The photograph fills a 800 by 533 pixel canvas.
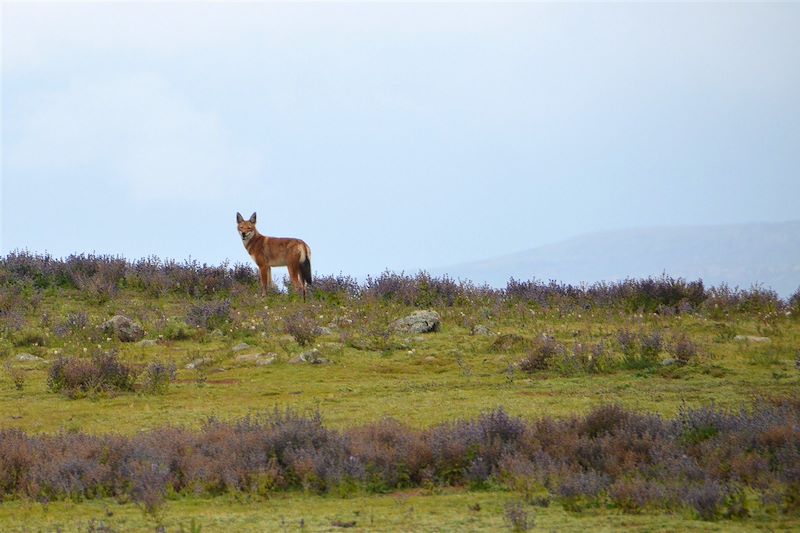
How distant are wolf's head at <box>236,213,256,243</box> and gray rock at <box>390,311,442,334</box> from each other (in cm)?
760

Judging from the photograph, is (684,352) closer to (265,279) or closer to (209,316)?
(209,316)

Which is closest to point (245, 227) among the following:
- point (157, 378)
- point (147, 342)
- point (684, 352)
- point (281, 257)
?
point (281, 257)

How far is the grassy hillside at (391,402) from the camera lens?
8711 mm

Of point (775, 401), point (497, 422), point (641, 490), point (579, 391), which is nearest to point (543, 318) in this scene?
point (579, 391)

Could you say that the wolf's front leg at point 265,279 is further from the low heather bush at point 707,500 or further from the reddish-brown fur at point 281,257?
the low heather bush at point 707,500

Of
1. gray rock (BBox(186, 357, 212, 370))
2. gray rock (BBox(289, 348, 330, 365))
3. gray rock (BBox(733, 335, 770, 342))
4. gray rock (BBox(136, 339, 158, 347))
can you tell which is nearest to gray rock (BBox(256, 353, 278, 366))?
gray rock (BBox(289, 348, 330, 365))

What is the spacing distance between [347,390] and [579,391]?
9.73 feet

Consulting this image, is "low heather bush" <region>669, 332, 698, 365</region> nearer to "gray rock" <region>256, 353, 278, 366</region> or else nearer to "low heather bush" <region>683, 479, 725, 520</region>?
"gray rock" <region>256, 353, 278, 366</region>

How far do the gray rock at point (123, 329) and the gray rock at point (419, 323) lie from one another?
13.9 ft

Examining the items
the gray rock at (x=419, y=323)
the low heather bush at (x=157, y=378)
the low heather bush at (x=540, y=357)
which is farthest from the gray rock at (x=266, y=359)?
the low heather bush at (x=540, y=357)

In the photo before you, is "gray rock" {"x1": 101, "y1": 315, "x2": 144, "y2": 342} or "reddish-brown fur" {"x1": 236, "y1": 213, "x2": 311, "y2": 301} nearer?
"gray rock" {"x1": 101, "y1": 315, "x2": 144, "y2": 342}

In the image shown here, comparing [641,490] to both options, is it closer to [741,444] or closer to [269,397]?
[741,444]

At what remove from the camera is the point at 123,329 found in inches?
730

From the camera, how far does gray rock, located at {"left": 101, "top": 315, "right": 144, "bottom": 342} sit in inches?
726
